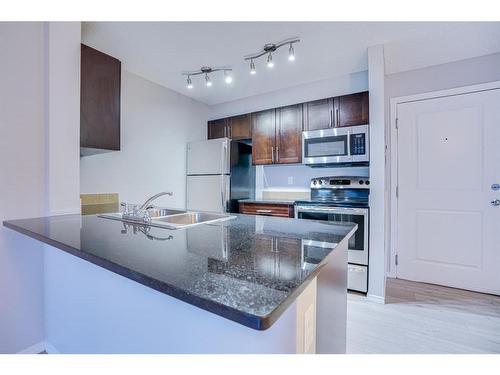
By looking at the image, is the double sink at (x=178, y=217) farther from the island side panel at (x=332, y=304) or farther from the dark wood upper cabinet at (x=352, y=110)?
the dark wood upper cabinet at (x=352, y=110)

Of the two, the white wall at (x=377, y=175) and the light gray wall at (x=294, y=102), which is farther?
the light gray wall at (x=294, y=102)

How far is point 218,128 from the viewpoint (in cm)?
390

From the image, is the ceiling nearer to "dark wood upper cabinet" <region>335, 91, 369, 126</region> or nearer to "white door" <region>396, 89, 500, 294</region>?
"dark wood upper cabinet" <region>335, 91, 369, 126</region>

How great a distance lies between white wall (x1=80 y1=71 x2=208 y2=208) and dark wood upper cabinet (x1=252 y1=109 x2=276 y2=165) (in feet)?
3.26

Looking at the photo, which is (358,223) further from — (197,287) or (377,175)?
(197,287)

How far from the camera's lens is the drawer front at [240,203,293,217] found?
9.76 ft

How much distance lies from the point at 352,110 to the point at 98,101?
7.98ft

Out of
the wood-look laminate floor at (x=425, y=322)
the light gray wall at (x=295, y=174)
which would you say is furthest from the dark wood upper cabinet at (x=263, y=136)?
the wood-look laminate floor at (x=425, y=322)

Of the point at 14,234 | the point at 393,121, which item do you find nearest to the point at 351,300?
the point at 393,121

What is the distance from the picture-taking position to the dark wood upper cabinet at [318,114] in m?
2.92

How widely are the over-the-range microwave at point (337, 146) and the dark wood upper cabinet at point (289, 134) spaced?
15 centimetres

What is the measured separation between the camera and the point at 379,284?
2.40 m
